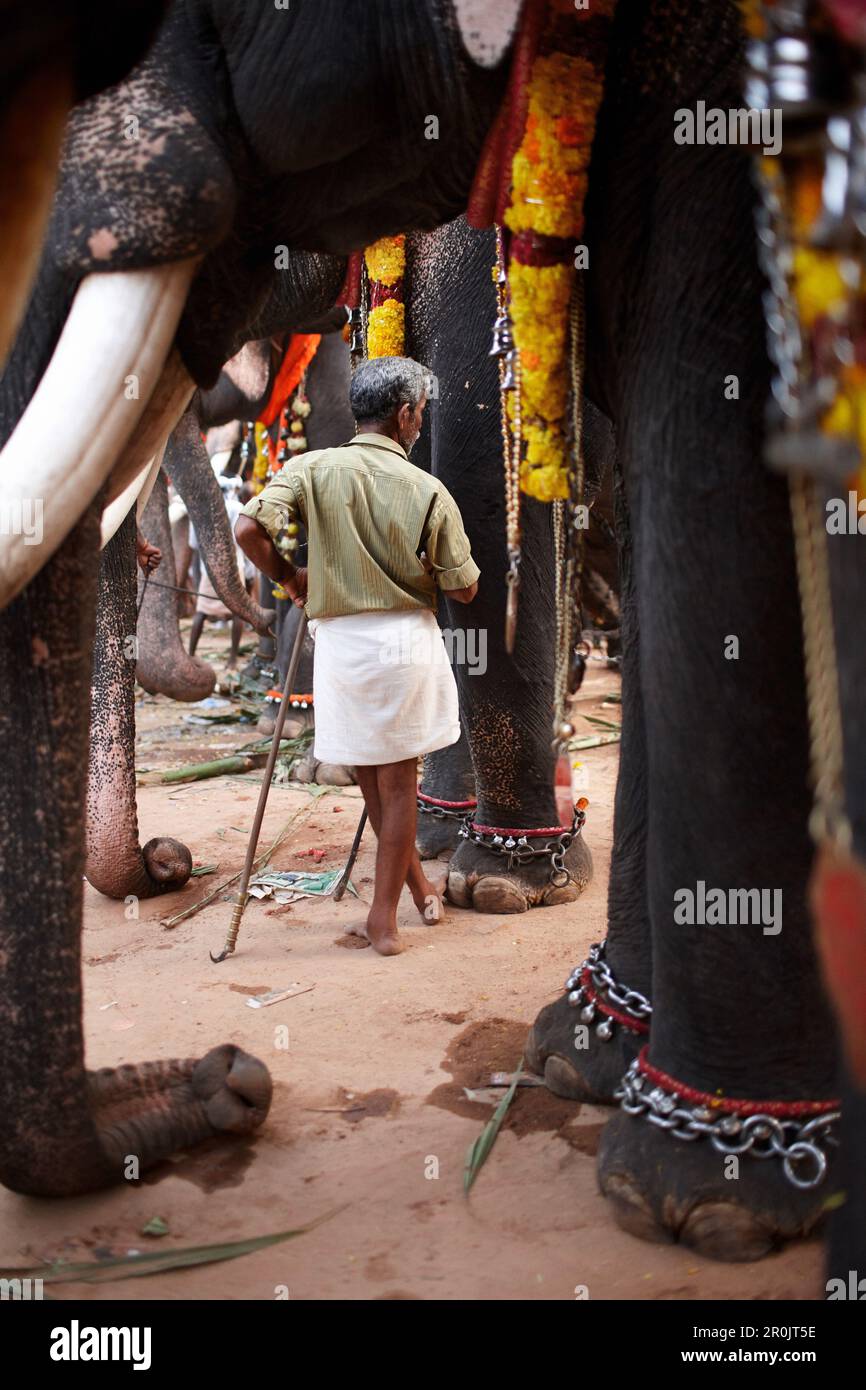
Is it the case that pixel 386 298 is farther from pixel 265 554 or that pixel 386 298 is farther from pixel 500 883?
pixel 500 883

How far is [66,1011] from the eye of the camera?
180 cm

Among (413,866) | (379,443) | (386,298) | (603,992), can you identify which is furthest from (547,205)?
(413,866)

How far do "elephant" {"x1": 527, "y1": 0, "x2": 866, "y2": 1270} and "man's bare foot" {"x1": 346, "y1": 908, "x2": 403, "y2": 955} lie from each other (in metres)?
1.38

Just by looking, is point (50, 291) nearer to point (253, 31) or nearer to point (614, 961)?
point (253, 31)

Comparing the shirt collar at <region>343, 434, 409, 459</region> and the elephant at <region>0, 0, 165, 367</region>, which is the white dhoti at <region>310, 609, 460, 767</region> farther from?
the elephant at <region>0, 0, 165, 367</region>

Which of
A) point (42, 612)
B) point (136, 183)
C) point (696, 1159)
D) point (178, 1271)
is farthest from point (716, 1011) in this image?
point (136, 183)

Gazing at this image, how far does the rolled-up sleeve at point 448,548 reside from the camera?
10.6 ft

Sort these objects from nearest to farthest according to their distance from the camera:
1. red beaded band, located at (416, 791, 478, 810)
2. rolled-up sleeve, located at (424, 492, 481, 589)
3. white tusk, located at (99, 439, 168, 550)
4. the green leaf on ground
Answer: white tusk, located at (99, 439, 168, 550), the green leaf on ground, rolled-up sleeve, located at (424, 492, 481, 589), red beaded band, located at (416, 791, 478, 810)

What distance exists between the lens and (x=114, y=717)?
11.1ft

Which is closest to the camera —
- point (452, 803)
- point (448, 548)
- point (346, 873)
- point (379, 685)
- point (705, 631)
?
point (705, 631)

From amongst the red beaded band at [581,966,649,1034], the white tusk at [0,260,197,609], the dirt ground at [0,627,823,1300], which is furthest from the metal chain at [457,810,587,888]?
the white tusk at [0,260,197,609]

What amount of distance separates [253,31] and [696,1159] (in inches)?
66.4

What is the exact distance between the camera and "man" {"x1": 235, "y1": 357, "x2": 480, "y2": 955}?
10.7 ft

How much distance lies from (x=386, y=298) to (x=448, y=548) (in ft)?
2.61
